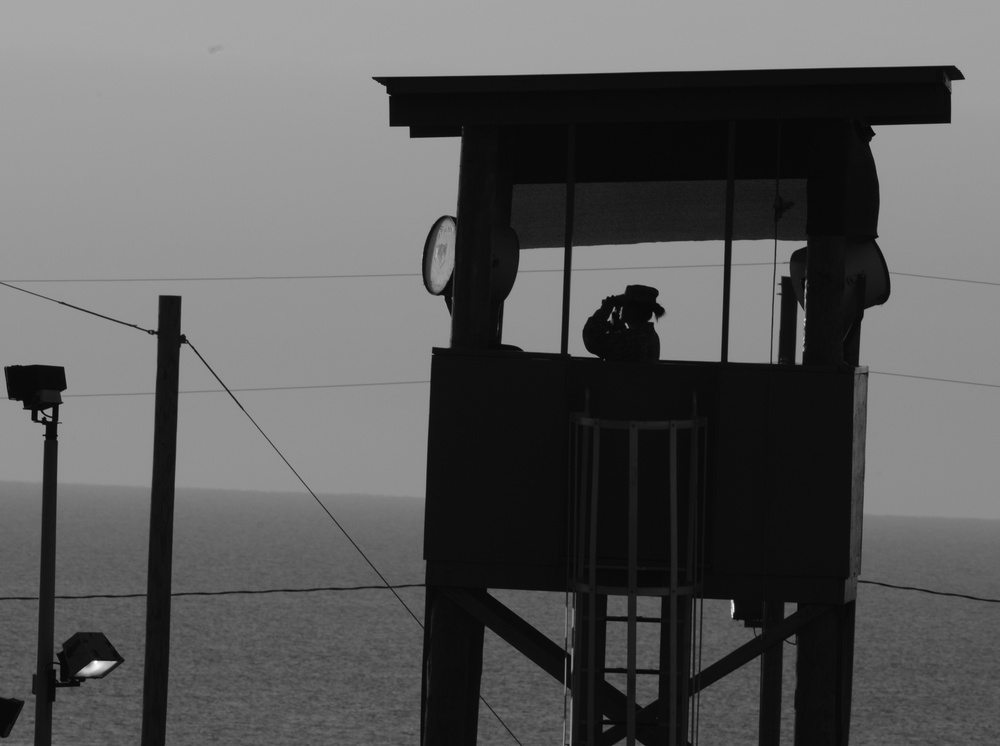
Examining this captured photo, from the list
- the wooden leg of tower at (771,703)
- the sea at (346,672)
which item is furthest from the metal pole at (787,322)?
the sea at (346,672)

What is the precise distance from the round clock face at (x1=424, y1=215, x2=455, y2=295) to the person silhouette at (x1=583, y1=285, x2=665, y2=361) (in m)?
1.25

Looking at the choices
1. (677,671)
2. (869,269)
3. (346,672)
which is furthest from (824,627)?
(346,672)

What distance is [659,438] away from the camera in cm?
1209

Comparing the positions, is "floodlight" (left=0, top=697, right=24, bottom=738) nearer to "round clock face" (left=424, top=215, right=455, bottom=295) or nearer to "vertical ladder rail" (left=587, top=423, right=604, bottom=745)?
"round clock face" (left=424, top=215, right=455, bottom=295)

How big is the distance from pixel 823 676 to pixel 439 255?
14.4 ft

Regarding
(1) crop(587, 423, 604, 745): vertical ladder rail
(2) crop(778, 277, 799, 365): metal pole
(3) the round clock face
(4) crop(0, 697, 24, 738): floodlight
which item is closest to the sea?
(2) crop(778, 277, 799, 365): metal pole

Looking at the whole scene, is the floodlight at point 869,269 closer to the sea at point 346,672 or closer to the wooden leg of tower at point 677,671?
the wooden leg of tower at point 677,671

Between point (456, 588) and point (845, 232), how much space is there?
3.89 m

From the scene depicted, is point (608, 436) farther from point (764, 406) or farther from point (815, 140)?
point (815, 140)

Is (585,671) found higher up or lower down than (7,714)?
higher up

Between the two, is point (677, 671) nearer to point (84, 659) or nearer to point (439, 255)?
point (439, 255)

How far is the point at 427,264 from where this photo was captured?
536 inches

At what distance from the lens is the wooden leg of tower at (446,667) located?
12.5 m

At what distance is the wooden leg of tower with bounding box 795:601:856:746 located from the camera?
1238 cm
